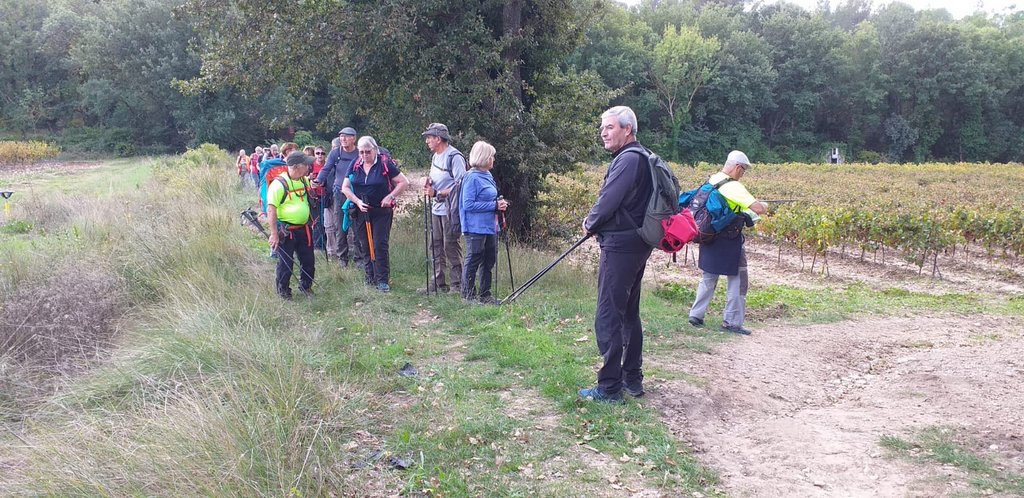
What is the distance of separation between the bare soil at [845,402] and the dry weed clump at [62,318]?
5348mm

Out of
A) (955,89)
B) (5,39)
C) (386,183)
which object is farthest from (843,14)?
(386,183)

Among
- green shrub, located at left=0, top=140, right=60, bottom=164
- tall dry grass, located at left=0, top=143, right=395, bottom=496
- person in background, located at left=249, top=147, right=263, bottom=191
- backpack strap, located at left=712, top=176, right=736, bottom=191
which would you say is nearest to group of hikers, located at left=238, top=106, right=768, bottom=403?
backpack strap, located at left=712, top=176, right=736, bottom=191

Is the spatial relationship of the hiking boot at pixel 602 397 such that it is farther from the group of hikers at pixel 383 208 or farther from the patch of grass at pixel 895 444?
the group of hikers at pixel 383 208

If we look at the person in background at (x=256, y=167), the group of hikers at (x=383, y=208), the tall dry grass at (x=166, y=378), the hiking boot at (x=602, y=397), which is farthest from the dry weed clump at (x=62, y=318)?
the person in background at (x=256, y=167)

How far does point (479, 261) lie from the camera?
25.6ft

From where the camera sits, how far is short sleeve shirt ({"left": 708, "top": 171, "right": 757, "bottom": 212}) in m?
6.77

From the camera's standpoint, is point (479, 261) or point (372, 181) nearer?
point (479, 261)

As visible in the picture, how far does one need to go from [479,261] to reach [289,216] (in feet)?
6.84

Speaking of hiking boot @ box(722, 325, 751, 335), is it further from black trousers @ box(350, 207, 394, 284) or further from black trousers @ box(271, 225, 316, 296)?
black trousers @ box(271, 225, 316, 296)

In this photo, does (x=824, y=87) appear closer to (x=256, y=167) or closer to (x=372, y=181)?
(x=256, y=167)

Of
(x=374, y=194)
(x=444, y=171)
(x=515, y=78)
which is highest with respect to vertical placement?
(x=515, y=78)

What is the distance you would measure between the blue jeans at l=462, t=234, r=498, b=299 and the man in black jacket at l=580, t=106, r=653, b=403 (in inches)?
115

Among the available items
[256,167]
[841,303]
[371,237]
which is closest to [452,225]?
[371,237]

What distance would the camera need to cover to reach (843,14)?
10669cm
